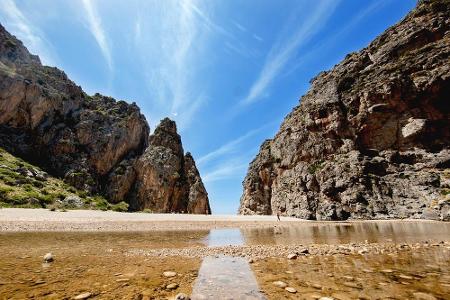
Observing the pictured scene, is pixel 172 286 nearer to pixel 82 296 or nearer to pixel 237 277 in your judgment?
pixel 237 277

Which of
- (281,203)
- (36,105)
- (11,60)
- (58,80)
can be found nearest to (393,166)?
(281,203)

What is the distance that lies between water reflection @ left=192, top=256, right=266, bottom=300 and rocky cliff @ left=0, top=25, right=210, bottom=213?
3772 inches

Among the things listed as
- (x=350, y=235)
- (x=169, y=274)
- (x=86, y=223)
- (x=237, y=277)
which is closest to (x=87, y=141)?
(x=86, y=223)

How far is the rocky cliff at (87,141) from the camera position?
9269 centimetres

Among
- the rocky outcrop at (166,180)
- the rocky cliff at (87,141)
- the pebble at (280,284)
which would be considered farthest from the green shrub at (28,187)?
the pebble at (280,284)

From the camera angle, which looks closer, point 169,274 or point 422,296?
point 422,296

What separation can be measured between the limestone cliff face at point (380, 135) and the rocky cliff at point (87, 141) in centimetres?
5182

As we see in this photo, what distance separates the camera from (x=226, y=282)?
5.82 m

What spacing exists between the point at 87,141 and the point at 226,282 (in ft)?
378

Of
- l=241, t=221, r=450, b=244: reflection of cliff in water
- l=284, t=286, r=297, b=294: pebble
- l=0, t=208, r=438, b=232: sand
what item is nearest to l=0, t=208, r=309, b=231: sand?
l=0, t=208, r=438, b=232: sand

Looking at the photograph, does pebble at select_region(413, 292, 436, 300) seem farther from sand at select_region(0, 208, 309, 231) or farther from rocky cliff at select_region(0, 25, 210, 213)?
rocky cliff at select_region(0, 25, 210, 213)

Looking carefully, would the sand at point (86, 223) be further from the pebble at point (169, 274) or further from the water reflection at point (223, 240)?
the pebble at point (169, 274)

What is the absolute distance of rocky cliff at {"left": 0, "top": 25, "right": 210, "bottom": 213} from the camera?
9269 cm

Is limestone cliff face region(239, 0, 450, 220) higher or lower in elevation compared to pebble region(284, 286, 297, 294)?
higher
